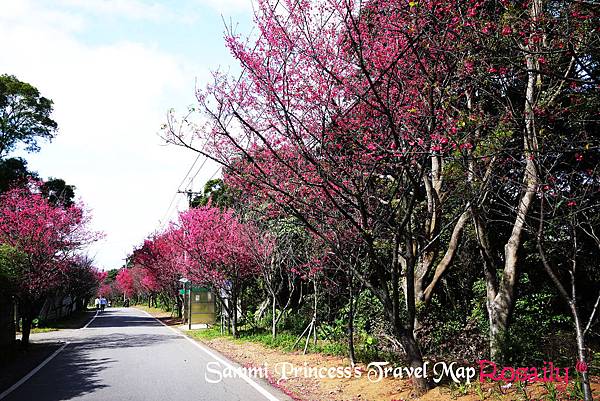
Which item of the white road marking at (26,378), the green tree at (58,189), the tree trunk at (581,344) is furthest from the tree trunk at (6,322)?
the green tree at (58,189)

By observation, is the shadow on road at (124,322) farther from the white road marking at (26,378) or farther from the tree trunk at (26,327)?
the white road marking at (26,378)

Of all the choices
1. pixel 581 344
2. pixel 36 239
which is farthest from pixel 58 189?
pixel 581 344

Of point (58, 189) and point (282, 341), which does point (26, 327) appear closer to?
point (282, 341)

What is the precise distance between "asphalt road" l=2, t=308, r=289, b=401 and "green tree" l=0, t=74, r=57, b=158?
17179 millimetres

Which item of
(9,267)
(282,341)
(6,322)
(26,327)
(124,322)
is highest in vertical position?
(9,267)

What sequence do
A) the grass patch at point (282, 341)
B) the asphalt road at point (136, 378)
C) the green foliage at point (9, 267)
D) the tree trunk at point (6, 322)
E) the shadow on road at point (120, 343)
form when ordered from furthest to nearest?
the shadow on road at point (120, 343) → the tree trunk at point (6, 322) → the green foliage at point (9, 267) → the grass patch at point (282, 341) → the asphalt road at point (136, 378)

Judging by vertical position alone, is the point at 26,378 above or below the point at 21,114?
below

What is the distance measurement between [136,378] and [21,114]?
24106 mm

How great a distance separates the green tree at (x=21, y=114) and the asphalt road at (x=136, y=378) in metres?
17.2

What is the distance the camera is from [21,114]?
96.6 ft

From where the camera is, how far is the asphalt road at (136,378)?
→ 8.91 meters

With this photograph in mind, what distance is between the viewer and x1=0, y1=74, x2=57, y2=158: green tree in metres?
28.6

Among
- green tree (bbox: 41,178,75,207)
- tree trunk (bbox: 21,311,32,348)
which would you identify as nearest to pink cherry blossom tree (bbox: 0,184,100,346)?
tree trunk (bbox: 21,311,32,348)

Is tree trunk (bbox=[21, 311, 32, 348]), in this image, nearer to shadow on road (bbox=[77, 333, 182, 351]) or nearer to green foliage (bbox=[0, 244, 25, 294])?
green foliage (bbox=[0, 244, 25, 294])
